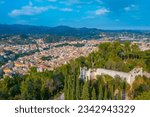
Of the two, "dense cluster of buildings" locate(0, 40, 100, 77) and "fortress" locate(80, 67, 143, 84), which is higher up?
"fortress" locate(80, 67, 143, 84)

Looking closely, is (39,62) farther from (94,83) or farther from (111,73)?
(94,83)

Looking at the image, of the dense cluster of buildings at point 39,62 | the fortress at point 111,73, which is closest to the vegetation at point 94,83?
the fortress at point 111,73

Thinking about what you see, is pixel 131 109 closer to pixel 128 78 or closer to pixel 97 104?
pixel 97 104

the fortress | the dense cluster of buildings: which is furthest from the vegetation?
the dense cluster of buildings

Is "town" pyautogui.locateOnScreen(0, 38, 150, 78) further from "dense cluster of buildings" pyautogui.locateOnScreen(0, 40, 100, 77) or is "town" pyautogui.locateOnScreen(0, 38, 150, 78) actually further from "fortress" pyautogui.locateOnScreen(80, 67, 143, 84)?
"fortress" pyautogui.locateOnScreen(80, 67, 143, 84)

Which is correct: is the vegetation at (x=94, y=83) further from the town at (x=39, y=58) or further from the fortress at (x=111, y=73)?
the town at (x=39, y=58)

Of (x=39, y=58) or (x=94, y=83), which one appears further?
(x=39, y=58)

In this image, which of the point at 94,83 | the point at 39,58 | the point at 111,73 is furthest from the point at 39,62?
the point at 94,83

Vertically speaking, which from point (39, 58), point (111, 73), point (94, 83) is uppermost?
point (111, 73)
